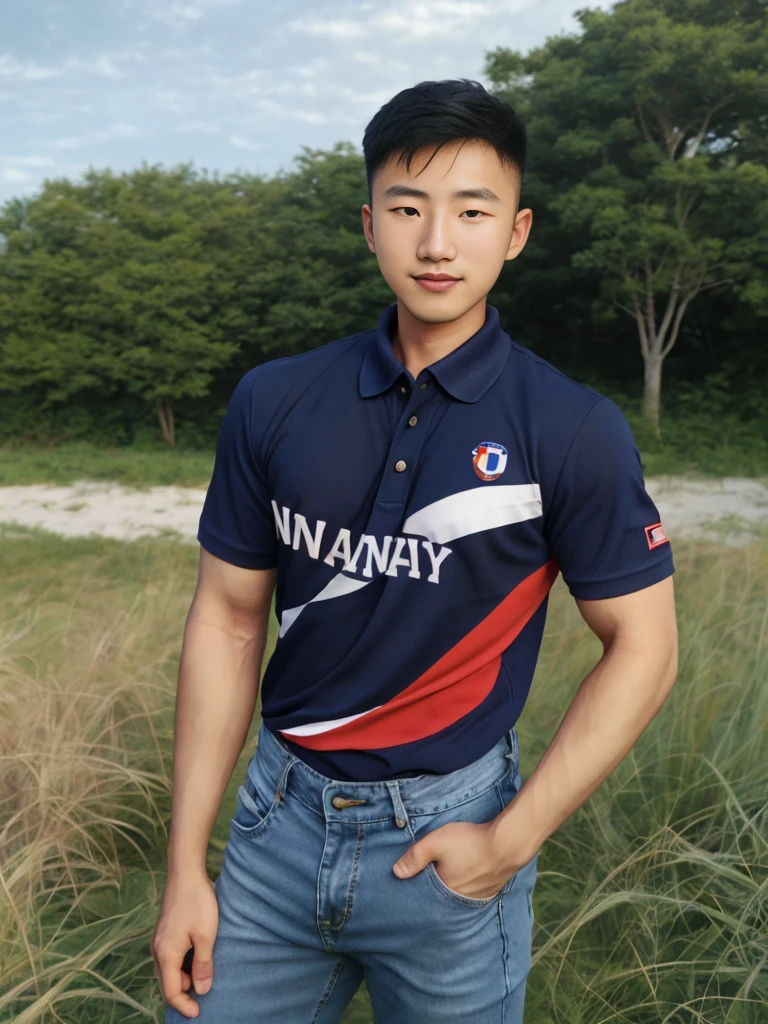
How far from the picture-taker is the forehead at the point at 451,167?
124cm

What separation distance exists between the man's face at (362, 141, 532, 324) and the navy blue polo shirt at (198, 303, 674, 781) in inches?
3.1

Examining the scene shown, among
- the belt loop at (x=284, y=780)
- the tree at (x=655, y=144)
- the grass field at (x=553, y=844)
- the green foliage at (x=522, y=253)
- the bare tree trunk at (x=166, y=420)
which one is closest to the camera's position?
the belt loop at (x=284, y=780)

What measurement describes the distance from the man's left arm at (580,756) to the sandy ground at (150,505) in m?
7.64

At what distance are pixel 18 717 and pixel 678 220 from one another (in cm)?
1395

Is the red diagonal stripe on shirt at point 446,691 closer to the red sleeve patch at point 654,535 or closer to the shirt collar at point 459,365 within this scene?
the red sleeve patch at point 654,535

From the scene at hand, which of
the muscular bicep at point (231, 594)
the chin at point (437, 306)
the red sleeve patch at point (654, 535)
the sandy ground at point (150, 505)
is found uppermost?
the chin at point (437, 306)

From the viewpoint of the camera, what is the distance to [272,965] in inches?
50.8

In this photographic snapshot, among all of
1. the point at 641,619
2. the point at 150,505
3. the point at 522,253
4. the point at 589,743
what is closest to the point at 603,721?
the point at 589,743

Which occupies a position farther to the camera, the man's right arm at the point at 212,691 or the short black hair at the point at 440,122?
the man's right arm at the point at 212,691

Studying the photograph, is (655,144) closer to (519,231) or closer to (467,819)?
(519,231)

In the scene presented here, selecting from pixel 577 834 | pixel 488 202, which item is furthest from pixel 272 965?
pixel 577 834

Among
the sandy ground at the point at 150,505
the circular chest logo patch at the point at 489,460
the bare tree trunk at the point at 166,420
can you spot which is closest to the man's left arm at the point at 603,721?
the circular chest logo patch at the point at 489,460

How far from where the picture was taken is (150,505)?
11.8 metres

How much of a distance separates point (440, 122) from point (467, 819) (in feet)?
3.10
